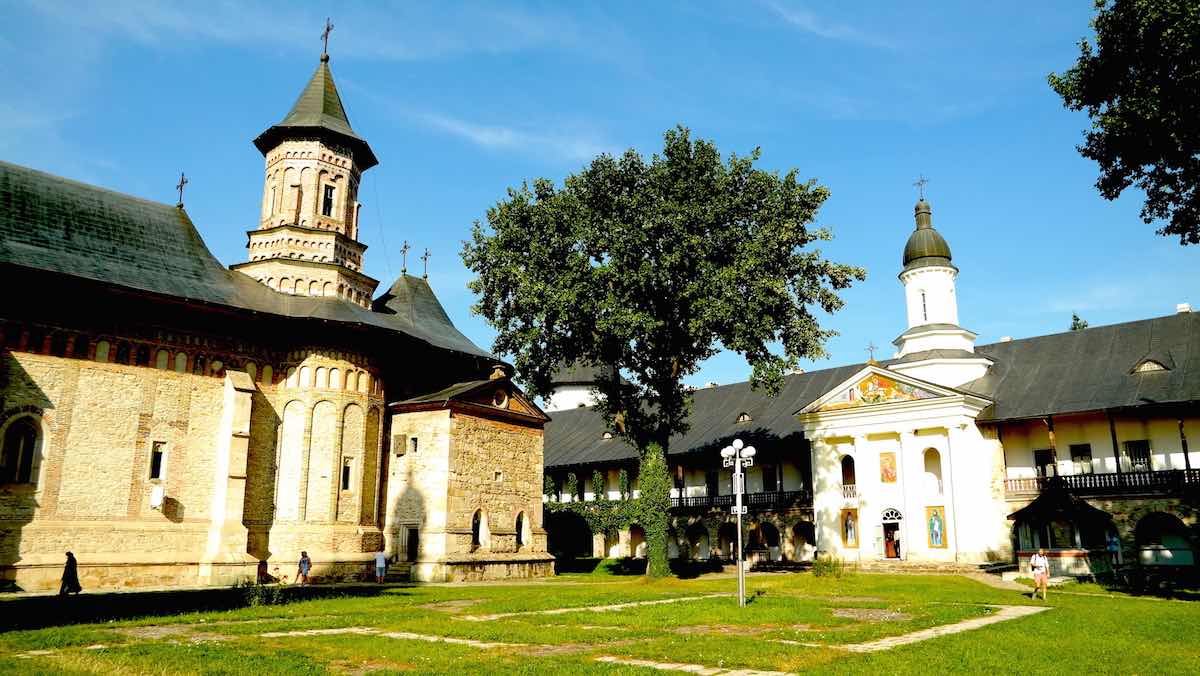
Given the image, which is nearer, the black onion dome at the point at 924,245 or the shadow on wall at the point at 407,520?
the shadow on wall at the point at 407,520

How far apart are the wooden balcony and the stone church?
1252 cm

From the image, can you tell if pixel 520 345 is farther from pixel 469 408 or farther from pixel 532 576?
pixel 532 576

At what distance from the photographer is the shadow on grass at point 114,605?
13562mm

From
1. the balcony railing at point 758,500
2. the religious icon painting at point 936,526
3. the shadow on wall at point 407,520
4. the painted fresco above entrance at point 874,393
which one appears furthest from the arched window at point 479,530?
the religious icon painting at point 936,526

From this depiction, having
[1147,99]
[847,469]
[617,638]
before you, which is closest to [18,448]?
[617,638]

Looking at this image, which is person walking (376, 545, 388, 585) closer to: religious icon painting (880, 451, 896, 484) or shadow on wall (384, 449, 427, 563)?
shadow on wall (384, 449, 427, 563)

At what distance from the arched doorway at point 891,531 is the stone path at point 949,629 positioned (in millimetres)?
17644

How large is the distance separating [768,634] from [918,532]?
80.3ft

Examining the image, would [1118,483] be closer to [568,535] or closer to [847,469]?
[847,469]

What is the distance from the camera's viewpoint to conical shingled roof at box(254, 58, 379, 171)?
31562mm

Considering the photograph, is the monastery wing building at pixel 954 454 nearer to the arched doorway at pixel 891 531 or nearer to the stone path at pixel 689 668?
the arched doorway at pixel 891 531

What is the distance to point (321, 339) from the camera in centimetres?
2747

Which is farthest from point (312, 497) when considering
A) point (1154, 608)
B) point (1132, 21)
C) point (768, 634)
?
point (1132, 21)

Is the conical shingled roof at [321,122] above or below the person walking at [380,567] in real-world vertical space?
above
